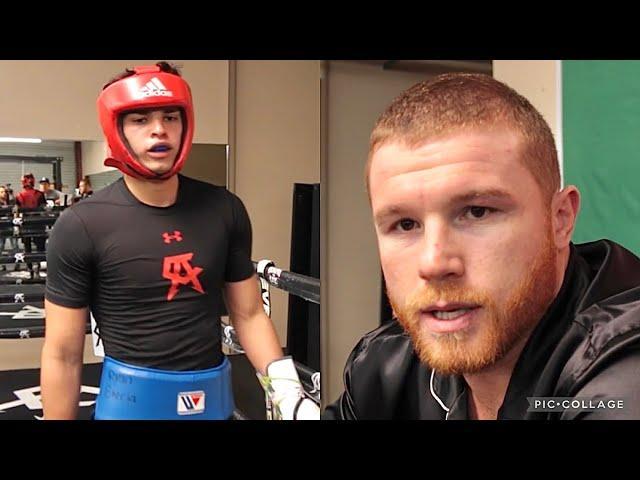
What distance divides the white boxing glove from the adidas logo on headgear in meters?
0.47

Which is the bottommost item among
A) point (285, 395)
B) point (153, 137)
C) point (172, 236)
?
point (285, 395)

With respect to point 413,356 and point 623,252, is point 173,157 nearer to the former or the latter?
point 413,356

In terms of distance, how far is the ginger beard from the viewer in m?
0.68

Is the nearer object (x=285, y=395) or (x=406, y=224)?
(x=406, y=224)

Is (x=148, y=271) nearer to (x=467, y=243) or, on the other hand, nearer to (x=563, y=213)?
(x=467, y=243)

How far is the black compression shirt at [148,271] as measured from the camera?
2.73 ft

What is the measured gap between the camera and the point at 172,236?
2.80 feet

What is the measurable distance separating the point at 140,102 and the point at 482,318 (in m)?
0.59

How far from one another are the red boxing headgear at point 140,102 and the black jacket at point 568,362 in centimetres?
46

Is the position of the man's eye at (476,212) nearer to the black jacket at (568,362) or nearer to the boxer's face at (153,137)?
the black jacket at (568,362)

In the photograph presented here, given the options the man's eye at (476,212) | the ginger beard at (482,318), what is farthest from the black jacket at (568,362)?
the man's eye at (476,212)

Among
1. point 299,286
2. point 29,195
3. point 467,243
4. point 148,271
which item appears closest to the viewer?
point 467,243

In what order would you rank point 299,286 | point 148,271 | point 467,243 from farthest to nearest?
point 299,286 → point 148,271 → point 467,243

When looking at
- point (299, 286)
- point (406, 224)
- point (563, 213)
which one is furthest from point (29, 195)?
point (563, 213)
